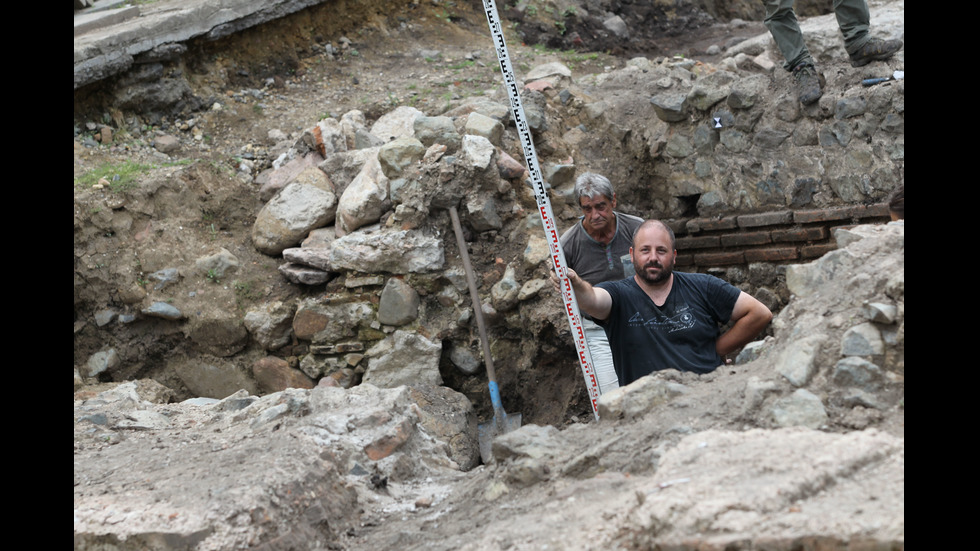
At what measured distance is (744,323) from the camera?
11.9 feet

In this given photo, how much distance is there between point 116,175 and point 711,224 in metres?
4.84

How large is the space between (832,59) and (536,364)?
3.21 meters

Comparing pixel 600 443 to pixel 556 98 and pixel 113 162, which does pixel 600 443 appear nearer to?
pixel 556 98

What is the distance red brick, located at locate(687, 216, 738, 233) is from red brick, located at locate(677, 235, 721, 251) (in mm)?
71

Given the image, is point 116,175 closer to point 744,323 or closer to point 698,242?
point 698,242

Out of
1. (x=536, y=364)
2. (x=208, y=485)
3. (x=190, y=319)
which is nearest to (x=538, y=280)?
(x=536, y=364)

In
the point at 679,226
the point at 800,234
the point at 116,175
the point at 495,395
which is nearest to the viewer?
the point at 495,395

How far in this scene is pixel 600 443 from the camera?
2531 mm

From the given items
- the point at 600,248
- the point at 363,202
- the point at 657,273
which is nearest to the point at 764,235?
the point at 600,248

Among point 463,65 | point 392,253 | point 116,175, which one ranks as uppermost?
point 463,65

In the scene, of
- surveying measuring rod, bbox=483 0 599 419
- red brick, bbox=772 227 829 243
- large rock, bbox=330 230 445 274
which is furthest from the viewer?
red brick, bbox=772 227 829 243

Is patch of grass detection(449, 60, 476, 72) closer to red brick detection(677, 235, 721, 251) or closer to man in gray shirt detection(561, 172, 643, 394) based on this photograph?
red brick detection(677, 235, 721, 251)

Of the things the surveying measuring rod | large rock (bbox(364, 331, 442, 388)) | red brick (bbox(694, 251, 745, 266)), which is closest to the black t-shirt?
the surveying measuring rod

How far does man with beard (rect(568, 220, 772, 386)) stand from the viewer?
3572 mm
